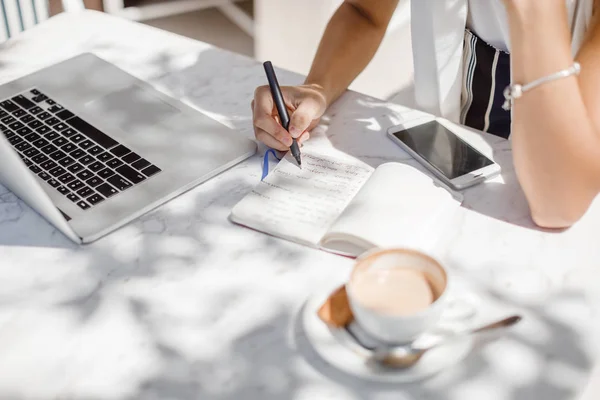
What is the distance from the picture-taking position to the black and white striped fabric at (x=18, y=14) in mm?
1900

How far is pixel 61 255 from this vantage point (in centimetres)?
91

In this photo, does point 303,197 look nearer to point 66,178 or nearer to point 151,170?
point 151,170

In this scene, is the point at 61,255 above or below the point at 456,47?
below

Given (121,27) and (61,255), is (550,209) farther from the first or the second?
(121,27)

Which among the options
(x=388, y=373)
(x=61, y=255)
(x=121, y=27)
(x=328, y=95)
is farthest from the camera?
(x=121, y=27)

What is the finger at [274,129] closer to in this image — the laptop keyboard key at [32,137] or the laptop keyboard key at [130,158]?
the laptop keyboard key at [130,158]

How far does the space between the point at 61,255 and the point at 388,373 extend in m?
0.47

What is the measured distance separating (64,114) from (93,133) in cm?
9

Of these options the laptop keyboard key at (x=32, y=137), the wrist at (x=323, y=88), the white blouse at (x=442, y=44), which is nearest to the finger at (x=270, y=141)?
the wrist at (x=323, y=88)

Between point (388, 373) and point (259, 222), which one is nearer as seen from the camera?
point (388, 373)

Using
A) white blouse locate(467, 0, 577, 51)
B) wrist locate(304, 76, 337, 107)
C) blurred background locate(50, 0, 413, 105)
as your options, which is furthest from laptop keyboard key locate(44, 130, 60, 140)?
blurred background locate(50, 0, 413, 105)

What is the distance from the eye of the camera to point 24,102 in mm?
1219

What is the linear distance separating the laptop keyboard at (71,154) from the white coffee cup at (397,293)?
0.43 meters

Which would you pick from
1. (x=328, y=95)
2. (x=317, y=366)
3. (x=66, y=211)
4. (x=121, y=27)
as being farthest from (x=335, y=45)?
(x=317, y=366)
